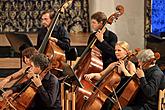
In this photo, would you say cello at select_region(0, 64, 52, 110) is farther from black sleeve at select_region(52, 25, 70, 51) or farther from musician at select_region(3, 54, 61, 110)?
black sleeve at select_region(52, 25, 70, 51)

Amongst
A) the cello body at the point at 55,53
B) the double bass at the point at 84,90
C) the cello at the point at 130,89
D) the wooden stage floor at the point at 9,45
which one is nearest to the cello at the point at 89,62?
the double bass at the point at 84,90

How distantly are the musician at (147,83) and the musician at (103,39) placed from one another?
3.00ft

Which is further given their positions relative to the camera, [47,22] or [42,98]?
[47,22]

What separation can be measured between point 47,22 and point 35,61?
4.98ft

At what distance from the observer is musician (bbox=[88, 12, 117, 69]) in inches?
178

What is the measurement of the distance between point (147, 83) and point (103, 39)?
1156 mm

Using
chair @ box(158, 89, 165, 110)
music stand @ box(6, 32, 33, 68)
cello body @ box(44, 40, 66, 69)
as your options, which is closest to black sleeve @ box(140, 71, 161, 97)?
chair @ box(158, 89, 165, 110)

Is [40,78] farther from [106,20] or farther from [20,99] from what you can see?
[106,20]

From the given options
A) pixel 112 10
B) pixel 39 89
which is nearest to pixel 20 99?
pixel 39 89

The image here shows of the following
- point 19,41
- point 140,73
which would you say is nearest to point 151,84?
point 140,73

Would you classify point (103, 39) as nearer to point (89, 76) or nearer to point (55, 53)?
point (89, 76)

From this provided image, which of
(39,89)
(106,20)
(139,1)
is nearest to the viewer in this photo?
(39,89)

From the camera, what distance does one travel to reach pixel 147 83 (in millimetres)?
3559

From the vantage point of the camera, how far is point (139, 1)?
23.4ft
